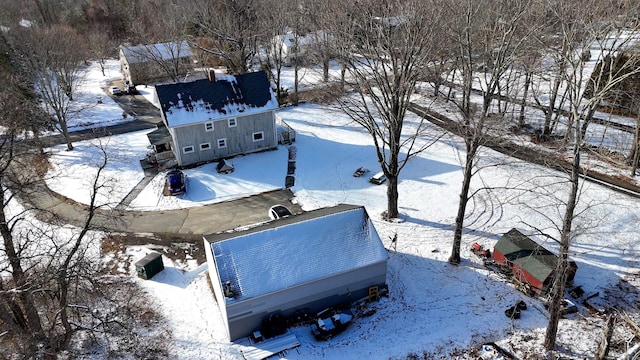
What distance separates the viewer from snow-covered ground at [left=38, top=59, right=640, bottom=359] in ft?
62.0

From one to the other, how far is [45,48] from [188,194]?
60.4ft

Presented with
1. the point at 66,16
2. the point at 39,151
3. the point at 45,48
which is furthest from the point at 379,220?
the point at 66,16

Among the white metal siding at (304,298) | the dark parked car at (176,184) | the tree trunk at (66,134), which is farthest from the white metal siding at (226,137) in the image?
the white metal siding at (304,298)

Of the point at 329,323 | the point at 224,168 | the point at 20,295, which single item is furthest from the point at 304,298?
the point at 224,168

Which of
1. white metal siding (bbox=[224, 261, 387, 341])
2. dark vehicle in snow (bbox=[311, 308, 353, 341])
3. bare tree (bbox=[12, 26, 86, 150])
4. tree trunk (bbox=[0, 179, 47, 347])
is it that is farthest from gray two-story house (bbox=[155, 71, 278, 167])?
dark vehicle in snow (bbox=[311, 308, 353, 341])

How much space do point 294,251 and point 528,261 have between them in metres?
10.5

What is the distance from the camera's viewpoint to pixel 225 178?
31500 millimetres

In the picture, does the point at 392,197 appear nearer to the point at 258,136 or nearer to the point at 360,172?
the point at 360,172

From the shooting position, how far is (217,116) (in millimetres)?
32594

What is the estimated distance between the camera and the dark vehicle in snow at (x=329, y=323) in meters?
19.1

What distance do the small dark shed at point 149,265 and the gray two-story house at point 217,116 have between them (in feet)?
38.0

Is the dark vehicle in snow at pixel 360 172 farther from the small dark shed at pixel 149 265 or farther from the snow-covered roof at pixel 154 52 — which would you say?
the snow-covered roof at pixel 154 52

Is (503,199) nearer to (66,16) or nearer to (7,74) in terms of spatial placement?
→ (7,74)

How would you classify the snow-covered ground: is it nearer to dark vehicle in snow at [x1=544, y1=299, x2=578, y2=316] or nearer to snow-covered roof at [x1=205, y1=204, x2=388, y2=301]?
dark vehicle in snow at [x1=544, y1=299, x2=578, y2=316]
